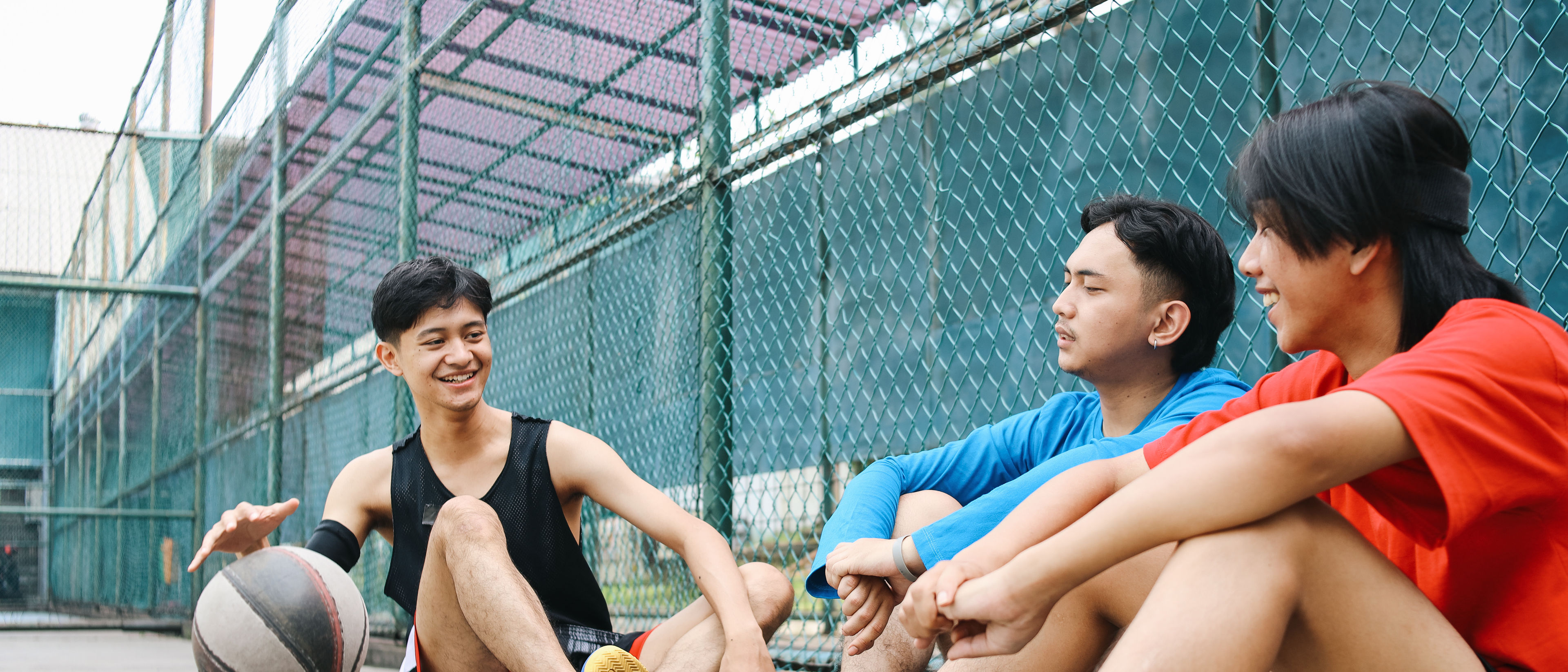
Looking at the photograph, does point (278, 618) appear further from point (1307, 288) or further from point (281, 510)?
point (1307, 288)

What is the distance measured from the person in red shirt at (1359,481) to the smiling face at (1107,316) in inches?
20.7

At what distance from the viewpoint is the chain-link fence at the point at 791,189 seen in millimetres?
2479

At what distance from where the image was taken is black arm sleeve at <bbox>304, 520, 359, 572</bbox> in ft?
7.99

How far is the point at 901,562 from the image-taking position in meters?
1.55

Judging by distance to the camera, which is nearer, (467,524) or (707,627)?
(467,524)

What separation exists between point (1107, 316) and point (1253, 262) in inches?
20.2

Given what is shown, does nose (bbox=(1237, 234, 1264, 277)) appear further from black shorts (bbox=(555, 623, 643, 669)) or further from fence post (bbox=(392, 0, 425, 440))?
fence post (bbox=(392, 0, 425, 440))

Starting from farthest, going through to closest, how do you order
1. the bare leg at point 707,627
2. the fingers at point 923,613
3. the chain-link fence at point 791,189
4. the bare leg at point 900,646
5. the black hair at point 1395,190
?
the chain-link fence at point 791,189, the bare leg at point 707,627, the bare leg at point 900,646, the fingers at point 923,613, the black hair at point 1395,190

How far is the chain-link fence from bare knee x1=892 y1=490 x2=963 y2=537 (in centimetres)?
80

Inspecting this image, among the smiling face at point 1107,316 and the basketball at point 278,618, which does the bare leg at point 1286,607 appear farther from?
the basketball at point 278,618

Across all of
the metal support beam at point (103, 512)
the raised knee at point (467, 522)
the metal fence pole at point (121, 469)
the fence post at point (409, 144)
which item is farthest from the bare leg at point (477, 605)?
the metal fence pole at point (121, 469)

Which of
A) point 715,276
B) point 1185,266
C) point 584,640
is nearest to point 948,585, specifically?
point 1185,266

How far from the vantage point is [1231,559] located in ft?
3.63

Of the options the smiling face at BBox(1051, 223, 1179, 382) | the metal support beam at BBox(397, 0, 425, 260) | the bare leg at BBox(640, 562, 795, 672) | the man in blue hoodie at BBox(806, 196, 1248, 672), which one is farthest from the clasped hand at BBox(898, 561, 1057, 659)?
the metal support beam at BBox(397, 0, 425, 260)
